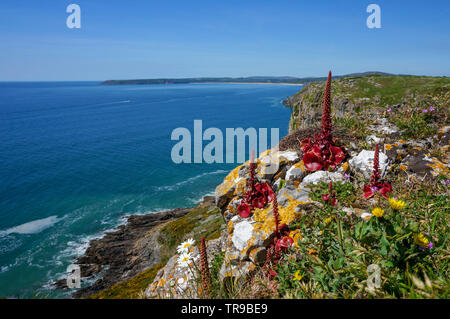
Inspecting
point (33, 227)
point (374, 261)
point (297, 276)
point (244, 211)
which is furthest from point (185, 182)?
point (374, 261)

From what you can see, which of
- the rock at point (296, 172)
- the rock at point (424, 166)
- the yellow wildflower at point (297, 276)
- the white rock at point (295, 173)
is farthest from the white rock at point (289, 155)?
the yellow wildflower at point (297, 276)

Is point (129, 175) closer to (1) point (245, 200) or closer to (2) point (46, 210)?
(2) point (46, 210)

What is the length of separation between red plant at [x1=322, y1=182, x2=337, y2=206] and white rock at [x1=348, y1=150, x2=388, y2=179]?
1335mm

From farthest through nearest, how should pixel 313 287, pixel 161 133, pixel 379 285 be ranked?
pixel 161 133 < pixel 313 287 < pixel 379 285

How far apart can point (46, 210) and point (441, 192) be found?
47.3m

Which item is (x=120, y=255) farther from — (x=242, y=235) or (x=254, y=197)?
(x=242, y=235)

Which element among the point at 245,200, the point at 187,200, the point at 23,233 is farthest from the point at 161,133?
the point at 245,200

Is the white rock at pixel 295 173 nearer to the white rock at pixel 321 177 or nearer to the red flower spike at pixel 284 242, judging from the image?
the white rock at pixel 321 177

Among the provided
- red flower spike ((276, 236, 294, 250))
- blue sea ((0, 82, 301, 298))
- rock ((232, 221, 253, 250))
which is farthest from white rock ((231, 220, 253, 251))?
blue sea ((0, 82, 301, 298))

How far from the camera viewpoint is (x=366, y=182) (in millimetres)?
5578

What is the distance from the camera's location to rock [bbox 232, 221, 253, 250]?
5.02 m
